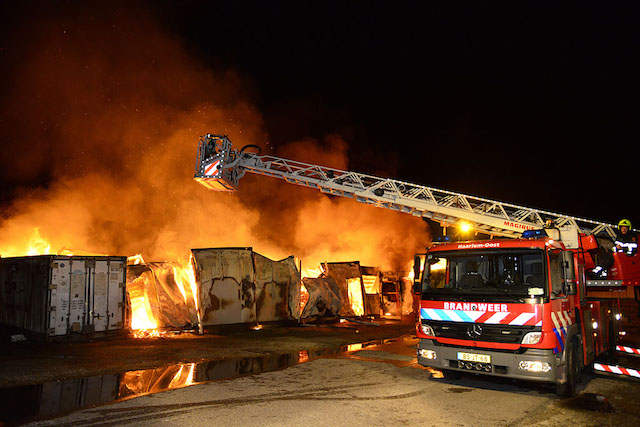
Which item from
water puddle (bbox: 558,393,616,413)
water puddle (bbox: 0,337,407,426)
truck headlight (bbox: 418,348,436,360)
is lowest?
water puddle (bbox: 558,393,616,413)

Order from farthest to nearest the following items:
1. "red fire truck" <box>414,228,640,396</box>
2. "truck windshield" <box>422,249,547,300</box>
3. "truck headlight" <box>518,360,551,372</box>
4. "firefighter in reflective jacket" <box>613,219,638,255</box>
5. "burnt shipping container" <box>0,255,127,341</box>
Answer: "burnt shipping container" <box>0,255,127,341</box> < "firefighter in reflective jacket" <box>613,219,638,255</box> < "truck windshield" <box>422,249,547,300</box> < "red fire truck" <box>414,228,640,396</box> < "truck headlight" <box>518,360,551,372</box>

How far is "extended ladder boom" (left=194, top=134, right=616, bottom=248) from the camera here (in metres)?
12.7

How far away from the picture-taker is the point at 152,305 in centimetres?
1251

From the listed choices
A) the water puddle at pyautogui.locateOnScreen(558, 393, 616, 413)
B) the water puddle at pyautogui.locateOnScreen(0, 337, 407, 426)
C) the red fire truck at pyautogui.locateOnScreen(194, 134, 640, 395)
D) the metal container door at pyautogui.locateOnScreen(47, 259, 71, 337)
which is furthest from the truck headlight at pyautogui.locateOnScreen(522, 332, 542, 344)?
the metal container door at pyautogui.locateOnScreen(47, 259, 71, 337)

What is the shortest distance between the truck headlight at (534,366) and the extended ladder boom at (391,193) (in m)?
7.43

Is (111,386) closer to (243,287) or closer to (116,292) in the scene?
(116,292)

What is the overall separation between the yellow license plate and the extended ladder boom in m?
7.34

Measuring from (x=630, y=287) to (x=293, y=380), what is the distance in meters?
8.28

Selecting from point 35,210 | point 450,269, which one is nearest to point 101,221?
point 35,210

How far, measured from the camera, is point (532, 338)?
5.78m

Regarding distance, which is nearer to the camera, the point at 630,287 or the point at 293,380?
the point at 293,380

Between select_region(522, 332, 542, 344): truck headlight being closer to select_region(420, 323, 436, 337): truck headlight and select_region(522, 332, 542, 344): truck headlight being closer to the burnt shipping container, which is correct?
select_region(420, 323, 436, 337): truck headlight

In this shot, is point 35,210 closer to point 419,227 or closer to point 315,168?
point 315,168

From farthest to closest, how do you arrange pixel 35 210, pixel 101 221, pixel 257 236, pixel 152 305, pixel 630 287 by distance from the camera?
pixel 257 236, pixel 101 221, pixel 35 210, pixel 152 305, pixel 630 287
